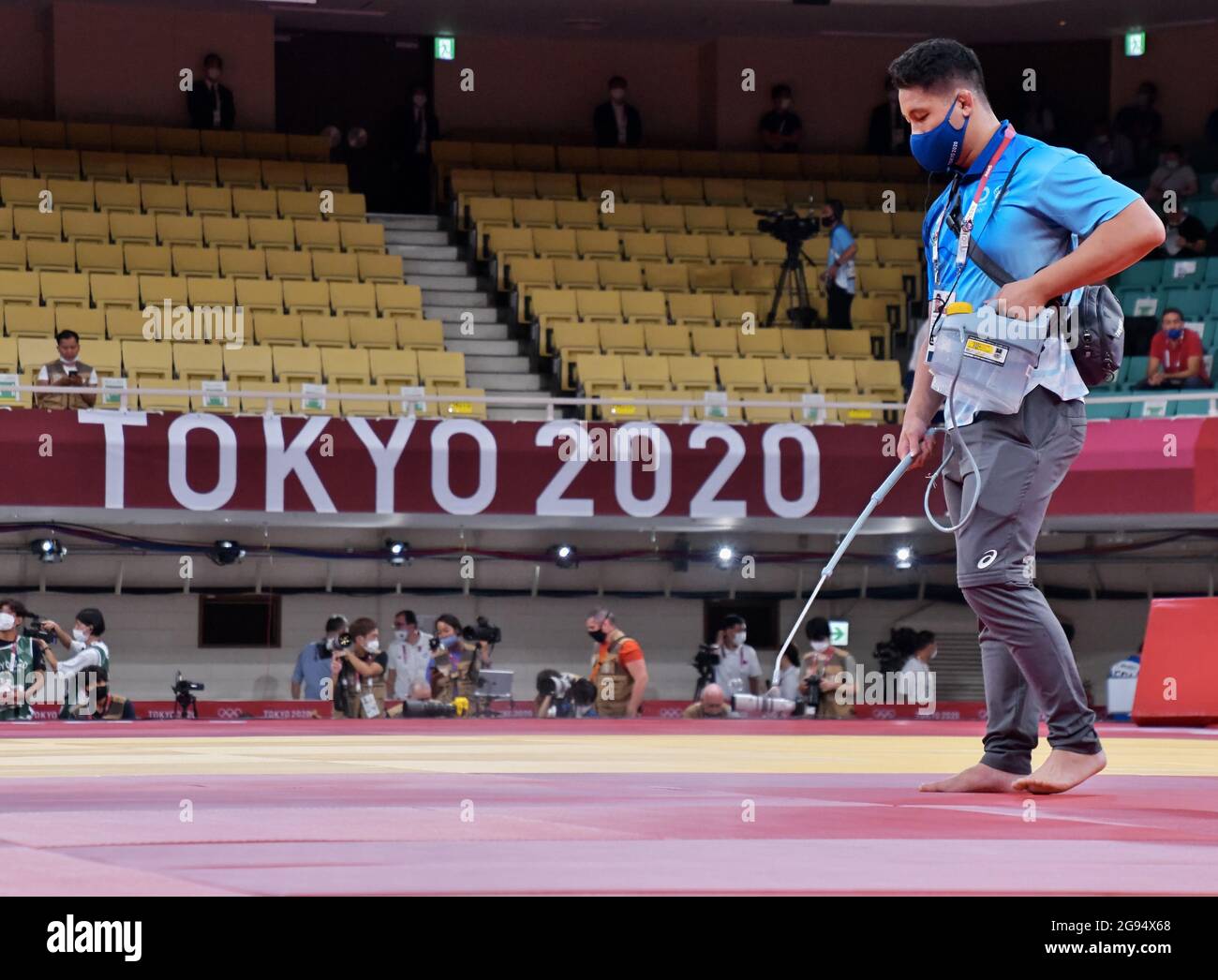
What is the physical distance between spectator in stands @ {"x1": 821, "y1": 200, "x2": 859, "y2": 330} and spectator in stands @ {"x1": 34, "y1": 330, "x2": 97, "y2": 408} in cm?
832

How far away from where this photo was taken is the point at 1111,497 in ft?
57.8

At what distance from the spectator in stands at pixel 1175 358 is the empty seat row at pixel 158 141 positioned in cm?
1087

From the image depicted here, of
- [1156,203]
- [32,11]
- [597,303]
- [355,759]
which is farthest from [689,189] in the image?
[355,759]

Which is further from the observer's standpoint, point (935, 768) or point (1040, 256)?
point (935, 768)

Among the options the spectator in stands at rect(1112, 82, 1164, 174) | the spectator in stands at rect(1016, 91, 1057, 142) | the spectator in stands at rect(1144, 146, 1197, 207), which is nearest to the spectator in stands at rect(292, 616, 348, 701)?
the spectator in stands at rect(1144, 146, 1197, 207)

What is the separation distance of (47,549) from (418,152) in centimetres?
838

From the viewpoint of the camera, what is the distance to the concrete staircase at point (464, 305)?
19.6 metres

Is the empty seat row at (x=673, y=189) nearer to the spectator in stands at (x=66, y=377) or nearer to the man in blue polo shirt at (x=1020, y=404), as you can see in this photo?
the spectator in stands at (x=66, y=377)

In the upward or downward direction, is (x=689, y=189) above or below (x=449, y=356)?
above

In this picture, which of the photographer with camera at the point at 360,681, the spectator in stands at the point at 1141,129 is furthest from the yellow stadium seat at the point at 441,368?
the spectator in stands at the point at 1141,129

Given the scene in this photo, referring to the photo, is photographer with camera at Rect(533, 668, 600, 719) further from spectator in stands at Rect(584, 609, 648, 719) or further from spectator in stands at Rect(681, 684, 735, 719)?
spectator in stands at Rect(681, 684, 735, 719)

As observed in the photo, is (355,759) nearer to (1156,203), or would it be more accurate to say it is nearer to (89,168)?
(89,168)

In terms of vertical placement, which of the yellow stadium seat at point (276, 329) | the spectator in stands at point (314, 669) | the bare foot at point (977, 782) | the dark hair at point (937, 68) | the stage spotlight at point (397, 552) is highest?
the yellow stadium seat at point (276, 329)
